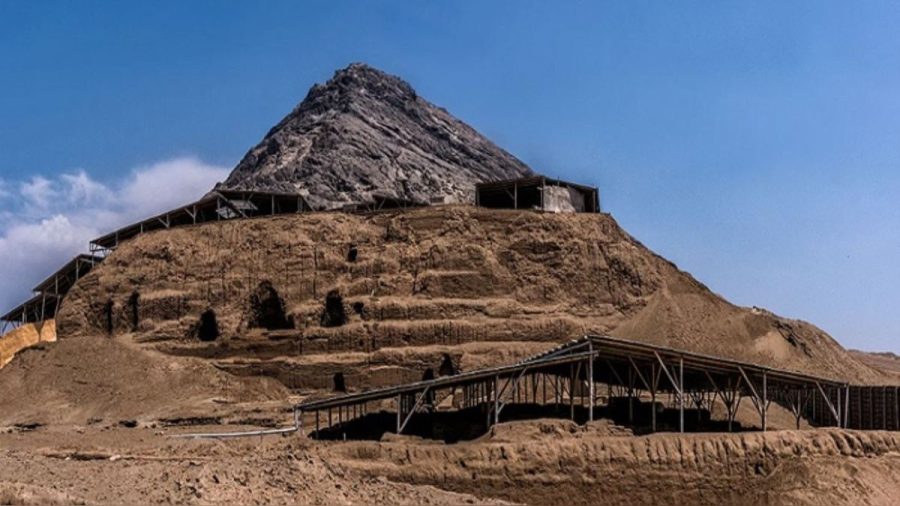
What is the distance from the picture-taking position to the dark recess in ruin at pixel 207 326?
5494 cm

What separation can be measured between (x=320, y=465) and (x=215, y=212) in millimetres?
37355

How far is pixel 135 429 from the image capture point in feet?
141

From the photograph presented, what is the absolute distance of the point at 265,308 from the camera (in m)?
55.3

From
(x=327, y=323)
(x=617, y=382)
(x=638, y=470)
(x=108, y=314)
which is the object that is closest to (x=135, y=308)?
(x=108, y=314)

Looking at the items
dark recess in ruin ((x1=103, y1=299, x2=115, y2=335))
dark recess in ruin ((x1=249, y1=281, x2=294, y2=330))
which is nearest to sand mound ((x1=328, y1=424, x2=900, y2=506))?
dark recess in ruin ((x1=249, y1=281, x2=294, y2=330))

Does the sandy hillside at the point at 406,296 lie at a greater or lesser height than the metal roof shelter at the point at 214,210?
lesser

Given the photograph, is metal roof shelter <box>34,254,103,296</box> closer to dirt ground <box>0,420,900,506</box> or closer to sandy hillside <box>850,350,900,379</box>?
dirt ground <box>0,420,900,506</box>

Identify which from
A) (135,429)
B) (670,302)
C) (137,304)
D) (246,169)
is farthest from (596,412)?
(246,169)

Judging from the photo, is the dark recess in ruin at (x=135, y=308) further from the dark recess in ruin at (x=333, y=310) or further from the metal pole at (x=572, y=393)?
the metal pole at (x=572, y=393)

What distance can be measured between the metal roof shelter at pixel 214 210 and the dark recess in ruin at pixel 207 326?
23.7ft

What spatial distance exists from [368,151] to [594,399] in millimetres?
52553

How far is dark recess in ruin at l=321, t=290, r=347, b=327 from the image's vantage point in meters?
52.9

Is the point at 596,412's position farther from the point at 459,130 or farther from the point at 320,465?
the point at 459,130

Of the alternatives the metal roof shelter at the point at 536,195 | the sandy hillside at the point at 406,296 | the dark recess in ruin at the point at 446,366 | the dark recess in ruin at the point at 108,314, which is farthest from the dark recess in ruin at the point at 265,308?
the metal roof shelter at the point at 536,195
